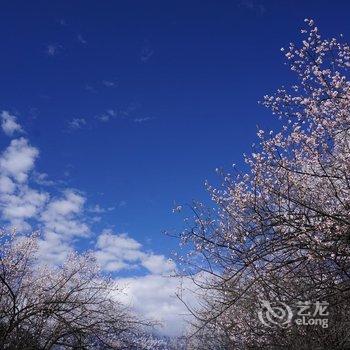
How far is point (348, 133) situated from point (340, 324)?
15.1ft

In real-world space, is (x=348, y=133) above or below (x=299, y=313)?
above

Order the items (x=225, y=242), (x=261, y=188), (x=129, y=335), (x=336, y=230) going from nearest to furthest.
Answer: (x=336, y=230)
(x=225, y=242)
(x=261, y=188)
(x=129, y=335)

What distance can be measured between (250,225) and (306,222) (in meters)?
1.22

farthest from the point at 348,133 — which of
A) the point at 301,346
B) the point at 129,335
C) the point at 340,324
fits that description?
the point at 129,335

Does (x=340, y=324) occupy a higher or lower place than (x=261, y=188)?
lower

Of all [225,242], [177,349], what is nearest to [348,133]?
[225,242]

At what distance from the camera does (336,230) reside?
7.89 metres

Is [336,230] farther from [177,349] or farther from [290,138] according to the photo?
[177,349]

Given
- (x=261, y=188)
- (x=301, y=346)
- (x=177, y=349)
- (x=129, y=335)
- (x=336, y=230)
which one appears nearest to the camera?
(x=336, y=230)

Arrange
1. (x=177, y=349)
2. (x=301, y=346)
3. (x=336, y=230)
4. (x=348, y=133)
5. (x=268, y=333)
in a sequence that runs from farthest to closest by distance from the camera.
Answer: (x=177, y=349), (x=268, y=333), (x=301, y=346), (x=348, y=133), (x=336, y=230)

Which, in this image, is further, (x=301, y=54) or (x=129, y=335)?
(x=129, y=335)

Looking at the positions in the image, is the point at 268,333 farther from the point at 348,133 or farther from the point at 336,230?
the point at 348,133

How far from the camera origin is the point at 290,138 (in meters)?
10.1

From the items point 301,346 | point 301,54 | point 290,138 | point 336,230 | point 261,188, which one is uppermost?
point 301,54
